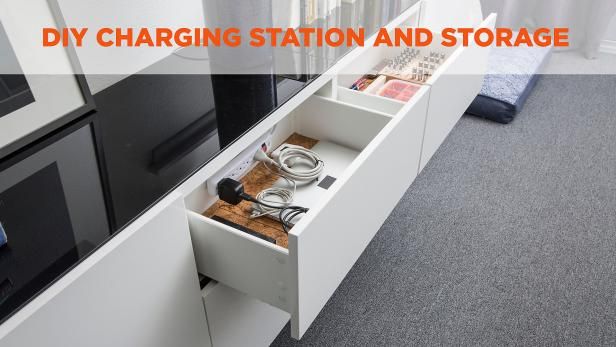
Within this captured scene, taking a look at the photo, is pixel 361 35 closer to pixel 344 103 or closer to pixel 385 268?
pixel 344 103

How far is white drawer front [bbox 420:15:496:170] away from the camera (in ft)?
4.85

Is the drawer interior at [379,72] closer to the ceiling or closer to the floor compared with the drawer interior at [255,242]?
closer to the ceiling

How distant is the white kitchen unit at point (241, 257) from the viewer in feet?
2.62

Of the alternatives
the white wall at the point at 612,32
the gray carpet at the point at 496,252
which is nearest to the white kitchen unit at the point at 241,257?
the gray carpet at the point at 496,252

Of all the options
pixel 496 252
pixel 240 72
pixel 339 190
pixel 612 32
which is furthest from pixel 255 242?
pixel 612 32

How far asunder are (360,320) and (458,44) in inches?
35.9

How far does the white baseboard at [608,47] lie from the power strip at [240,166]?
8.44 feet

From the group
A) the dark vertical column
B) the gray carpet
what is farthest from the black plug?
the gray carpet

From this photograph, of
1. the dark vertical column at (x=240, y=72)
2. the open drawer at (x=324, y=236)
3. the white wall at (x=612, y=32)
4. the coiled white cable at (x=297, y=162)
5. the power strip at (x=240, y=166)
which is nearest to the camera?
the open drawer at (x=324, y=236)

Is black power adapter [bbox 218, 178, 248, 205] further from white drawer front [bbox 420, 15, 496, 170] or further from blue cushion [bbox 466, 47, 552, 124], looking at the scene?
blue cushion [bbox 466, 47, 552, 124]

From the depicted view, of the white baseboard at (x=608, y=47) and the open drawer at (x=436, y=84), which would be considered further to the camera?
the white baseboard at (x=608, y=47)

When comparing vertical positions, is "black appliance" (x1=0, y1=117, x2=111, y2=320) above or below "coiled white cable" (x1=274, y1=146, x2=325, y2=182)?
above

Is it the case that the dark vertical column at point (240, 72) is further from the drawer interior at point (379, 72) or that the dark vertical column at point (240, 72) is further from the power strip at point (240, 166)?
the drawer interior at point (379, 72)

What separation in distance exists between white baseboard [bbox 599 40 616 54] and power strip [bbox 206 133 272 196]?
2573 millimetres
